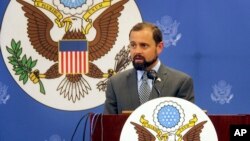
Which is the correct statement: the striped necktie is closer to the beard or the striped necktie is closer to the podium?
the beard

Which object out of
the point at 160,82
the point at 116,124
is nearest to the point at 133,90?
the point at 160,82

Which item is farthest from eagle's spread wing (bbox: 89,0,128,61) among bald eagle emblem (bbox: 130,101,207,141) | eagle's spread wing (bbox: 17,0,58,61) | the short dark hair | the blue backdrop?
bald eagle emblem (bbox: 130,101,207,141)

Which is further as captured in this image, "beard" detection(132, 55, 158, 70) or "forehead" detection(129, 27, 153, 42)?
"forehead" detection(129, 27, 153, 42)

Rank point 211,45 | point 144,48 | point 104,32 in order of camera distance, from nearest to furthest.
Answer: point 144,48 < point 211,45 < point 104,32

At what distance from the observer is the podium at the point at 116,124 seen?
223cm

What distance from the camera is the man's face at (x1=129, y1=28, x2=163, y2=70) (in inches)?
115

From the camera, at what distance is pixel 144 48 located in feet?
9.82

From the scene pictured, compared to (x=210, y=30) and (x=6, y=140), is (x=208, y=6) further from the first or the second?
(x=6, y=140)

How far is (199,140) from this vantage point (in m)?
2.14

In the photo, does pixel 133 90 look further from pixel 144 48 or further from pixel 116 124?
pixel 116 124

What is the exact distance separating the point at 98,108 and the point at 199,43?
3.34ft

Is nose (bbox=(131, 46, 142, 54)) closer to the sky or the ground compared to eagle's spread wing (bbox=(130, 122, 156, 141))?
closer to the sky

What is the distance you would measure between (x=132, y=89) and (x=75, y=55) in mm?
1415

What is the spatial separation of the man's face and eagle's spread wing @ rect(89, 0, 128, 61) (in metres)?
1.25
